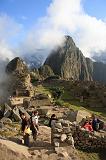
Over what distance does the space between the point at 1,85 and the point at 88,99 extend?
52.8 ft

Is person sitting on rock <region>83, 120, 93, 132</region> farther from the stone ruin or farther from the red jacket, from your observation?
the stone ruin

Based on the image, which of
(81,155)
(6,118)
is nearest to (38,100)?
(6,118)

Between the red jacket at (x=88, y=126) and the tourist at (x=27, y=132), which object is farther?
the red jacket at (x=88, y=126)

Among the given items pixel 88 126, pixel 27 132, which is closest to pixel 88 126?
pixel 88 126

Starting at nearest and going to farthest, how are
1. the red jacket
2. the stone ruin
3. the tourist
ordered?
the tourist → the stone ruin → the red jacket

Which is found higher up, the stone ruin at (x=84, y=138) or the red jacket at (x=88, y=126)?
the red jacket at (x=88, y=126)

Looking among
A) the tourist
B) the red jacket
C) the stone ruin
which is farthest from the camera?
the red jacket

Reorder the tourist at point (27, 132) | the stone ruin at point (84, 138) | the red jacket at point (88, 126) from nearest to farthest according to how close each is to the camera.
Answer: the tourist at point (27, 132) < the stone ruin at point (84, 138) < the red jacket at point (88, 126)

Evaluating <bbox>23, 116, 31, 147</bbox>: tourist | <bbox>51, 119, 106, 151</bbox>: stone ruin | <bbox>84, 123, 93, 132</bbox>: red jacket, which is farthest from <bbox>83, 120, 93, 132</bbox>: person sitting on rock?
<bbox>23, 116, 31, 147</bbox>: tourist

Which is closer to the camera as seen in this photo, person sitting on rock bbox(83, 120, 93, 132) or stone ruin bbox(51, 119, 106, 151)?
stone ruin bbox(51, 119, 106, 151)

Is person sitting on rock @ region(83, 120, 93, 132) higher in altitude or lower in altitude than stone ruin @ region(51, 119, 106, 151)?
A: higher

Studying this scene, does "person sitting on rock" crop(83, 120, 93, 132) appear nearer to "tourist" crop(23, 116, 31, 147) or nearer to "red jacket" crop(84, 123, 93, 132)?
"red jacket" crop(84, 123, 93, 132)

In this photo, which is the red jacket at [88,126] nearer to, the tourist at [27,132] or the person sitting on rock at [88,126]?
the person sitting on rock at [88,126]

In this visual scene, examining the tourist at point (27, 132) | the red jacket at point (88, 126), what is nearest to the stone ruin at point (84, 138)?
the tourist at point (27, 132)
